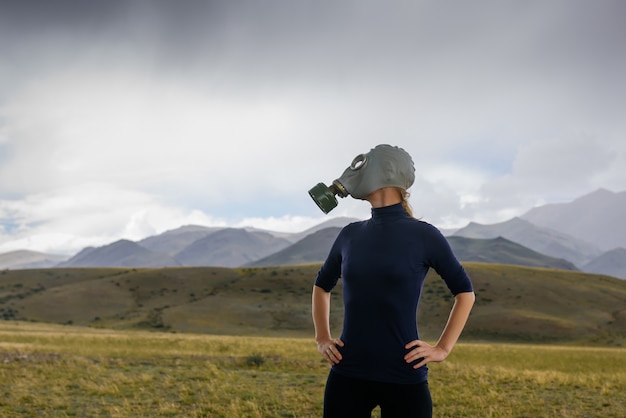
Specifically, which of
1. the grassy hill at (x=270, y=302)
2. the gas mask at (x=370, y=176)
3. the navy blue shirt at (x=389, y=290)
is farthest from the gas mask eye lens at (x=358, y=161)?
the grassy hill at (x=270, y=302)

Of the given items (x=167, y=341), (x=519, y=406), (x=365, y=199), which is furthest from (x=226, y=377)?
(x=167, y=341)

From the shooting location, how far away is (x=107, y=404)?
40.8 ft

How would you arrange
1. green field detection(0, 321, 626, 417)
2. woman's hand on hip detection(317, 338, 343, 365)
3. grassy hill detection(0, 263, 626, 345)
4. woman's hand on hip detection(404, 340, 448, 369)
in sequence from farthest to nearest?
grassy hill detection(0, 263, 626, 345) < green field detection(0, 321, 626, 417) < woman's hand on hip detection(317, 338, 343, 365) < woman's hand on hip detection(404, 340, 448, 369)

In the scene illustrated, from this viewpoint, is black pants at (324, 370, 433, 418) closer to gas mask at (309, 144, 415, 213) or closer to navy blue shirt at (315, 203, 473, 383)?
navy blue shirt at (315, 203, 473, 383)

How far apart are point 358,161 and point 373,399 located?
1.72 metres

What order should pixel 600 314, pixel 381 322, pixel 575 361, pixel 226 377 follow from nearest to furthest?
pixel 381 322 < pixel 226 377 < pixel 575 361 < pixel 600 314

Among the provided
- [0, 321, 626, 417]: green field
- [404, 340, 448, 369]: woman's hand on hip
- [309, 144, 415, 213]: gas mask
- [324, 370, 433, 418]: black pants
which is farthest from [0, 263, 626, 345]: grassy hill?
[309, 144, 415, 213]: gas mask

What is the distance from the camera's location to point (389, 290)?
4.02 meters

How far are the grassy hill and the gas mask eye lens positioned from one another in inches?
2492

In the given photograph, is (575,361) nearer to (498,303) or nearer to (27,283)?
(498,303)

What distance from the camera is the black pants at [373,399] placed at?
400 centimetres

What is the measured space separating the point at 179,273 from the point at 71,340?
68481 millimetres

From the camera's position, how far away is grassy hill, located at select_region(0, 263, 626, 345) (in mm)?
69062

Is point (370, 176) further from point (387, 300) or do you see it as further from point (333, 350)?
point (333, 350)
